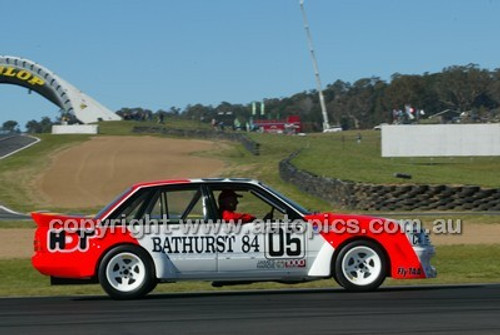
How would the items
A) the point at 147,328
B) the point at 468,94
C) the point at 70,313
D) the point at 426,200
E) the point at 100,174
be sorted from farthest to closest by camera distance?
the point at 468,94 → the point at 100,174 → the point at 426,200 → the point at 70,313 → the point at 147,328

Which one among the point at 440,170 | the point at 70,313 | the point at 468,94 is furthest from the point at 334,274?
the point at 468,94

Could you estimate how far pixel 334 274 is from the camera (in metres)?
11.0

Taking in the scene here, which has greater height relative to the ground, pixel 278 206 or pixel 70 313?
pixel 278 206

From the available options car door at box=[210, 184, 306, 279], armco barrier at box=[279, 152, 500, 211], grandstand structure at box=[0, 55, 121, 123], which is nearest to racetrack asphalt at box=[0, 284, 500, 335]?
car door at box=[210, 184, 306, 279]

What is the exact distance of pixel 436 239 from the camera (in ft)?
67.0

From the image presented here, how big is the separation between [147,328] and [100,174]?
129ft

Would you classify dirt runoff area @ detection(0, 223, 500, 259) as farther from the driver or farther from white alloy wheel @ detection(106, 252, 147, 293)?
the driver

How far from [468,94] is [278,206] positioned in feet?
490

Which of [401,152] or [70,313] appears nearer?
[70,313]

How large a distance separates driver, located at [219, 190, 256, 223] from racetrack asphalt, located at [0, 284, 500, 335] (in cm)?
87

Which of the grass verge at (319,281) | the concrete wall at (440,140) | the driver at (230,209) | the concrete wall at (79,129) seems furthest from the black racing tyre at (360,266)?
the concrete wall at (79,129)

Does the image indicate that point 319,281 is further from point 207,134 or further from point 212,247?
point 207,134

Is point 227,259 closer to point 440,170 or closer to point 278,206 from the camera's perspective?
point 278,206

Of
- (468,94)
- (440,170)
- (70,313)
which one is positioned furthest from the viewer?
(468,94)
